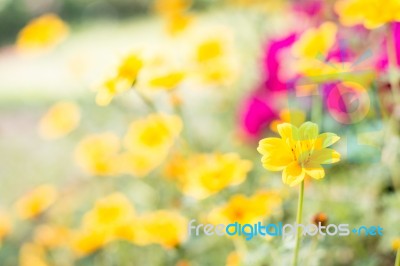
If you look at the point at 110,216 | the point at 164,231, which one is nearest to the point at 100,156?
the point at 110,216

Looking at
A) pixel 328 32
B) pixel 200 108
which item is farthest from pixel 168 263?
pixel 200 108

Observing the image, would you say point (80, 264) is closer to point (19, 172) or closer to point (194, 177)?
point (194, 177)

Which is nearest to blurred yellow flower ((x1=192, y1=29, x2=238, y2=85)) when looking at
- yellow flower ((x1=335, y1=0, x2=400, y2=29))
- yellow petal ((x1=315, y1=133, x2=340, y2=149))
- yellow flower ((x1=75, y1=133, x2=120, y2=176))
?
yellow flower ((x1=75, y1=133, x2=120, y2=176))

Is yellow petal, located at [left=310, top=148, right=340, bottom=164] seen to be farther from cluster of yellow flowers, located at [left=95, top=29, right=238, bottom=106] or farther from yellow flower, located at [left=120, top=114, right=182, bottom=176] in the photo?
yellow flower, located at [left=120, top=114, right=182, bottom=176]

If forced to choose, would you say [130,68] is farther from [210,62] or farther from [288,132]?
[210,62]

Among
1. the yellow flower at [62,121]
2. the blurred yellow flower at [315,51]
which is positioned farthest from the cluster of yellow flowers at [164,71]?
the yellow flower at [62,121]

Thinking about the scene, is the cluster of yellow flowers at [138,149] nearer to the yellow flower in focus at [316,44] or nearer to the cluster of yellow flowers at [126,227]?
the cluster of yellow flowers at [126,227]
